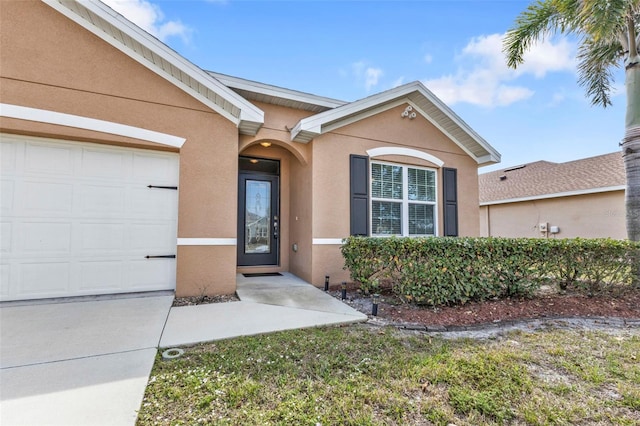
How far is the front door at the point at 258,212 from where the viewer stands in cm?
683

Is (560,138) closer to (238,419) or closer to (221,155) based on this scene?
(221,155)

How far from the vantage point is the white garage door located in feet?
13.7

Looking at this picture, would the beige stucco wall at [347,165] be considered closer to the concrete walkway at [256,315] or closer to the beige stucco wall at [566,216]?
the concrete walkway at [256,315]

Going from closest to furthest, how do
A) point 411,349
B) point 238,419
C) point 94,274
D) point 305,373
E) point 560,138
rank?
point 238,419
point 305,373
point 411,349
point 94,274
point 560,138

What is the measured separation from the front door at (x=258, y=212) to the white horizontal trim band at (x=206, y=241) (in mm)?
1714

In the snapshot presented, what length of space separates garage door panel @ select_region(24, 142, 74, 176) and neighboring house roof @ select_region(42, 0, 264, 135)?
1919mm

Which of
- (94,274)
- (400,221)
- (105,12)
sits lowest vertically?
(94,274)

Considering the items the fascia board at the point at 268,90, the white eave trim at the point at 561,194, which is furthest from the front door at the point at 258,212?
the white eave trim at the point at 561,194

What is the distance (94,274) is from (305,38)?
7.51m

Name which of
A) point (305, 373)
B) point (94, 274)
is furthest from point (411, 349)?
point (94, 274)

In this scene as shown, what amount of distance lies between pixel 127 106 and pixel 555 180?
16.3 m

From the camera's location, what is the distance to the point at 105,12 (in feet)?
13.8

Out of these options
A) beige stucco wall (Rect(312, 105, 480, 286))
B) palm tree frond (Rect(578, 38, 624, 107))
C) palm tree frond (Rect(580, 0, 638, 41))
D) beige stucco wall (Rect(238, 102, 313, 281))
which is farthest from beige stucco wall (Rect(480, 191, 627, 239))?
beige stucco wall (Rect(238, 102, 313, 281))

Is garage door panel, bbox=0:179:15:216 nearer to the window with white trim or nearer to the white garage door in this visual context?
the white garage door
